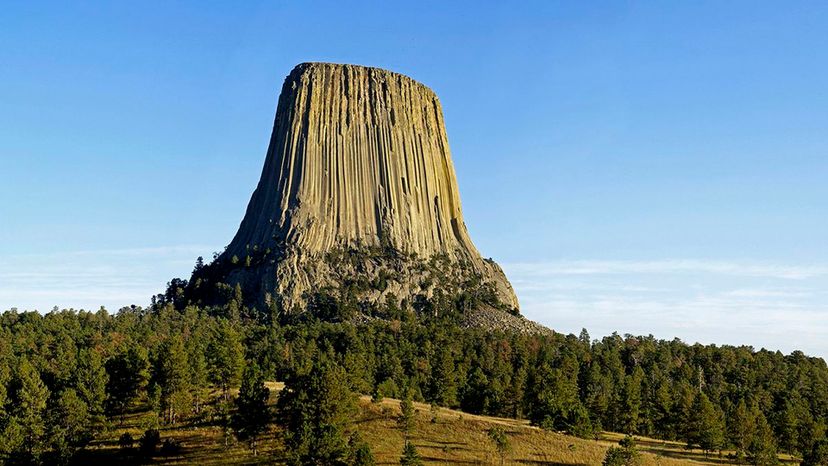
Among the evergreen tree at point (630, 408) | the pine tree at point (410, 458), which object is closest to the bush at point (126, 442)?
the pine tree at point (410, 458)

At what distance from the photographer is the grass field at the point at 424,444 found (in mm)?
79812

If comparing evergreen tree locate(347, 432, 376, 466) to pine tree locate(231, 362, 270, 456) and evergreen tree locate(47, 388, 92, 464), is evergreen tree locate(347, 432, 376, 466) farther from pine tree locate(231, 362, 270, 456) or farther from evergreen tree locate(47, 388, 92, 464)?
evergreen tree locate(47, 388, 92, 464)

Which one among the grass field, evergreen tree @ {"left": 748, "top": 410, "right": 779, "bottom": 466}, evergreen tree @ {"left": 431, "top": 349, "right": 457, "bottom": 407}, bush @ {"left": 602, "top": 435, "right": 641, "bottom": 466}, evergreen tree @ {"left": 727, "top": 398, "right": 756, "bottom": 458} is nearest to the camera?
bush @ {"left": 602, "top": 435, "right": 641, "bottom": 466}

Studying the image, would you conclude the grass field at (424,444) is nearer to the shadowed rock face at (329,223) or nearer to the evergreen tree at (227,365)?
the evergreen tree at (227,365)

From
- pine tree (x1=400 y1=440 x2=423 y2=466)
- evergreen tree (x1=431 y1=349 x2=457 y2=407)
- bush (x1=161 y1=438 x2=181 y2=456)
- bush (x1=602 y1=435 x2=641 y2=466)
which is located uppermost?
evergreen tree (x1=431 y1=349 x2=457 y2=407)

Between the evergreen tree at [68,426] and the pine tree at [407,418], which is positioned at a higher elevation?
the pine tree at [407,418]

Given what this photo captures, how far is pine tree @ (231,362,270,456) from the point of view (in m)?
80.2

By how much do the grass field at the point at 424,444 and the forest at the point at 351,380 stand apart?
1.85m

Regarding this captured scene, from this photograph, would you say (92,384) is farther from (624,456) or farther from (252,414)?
(624,456)

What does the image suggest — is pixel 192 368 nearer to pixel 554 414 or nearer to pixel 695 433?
pixel 554 414

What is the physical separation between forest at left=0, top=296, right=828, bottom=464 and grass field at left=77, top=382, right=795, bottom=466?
1.85 metres

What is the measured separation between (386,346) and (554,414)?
41.1 metres

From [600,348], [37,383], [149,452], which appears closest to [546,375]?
[600,348]

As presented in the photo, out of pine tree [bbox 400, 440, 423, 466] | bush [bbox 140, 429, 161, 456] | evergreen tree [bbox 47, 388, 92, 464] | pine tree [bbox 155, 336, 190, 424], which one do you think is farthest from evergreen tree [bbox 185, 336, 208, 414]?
pine tree [bbox 400, 440, 423, 466]
